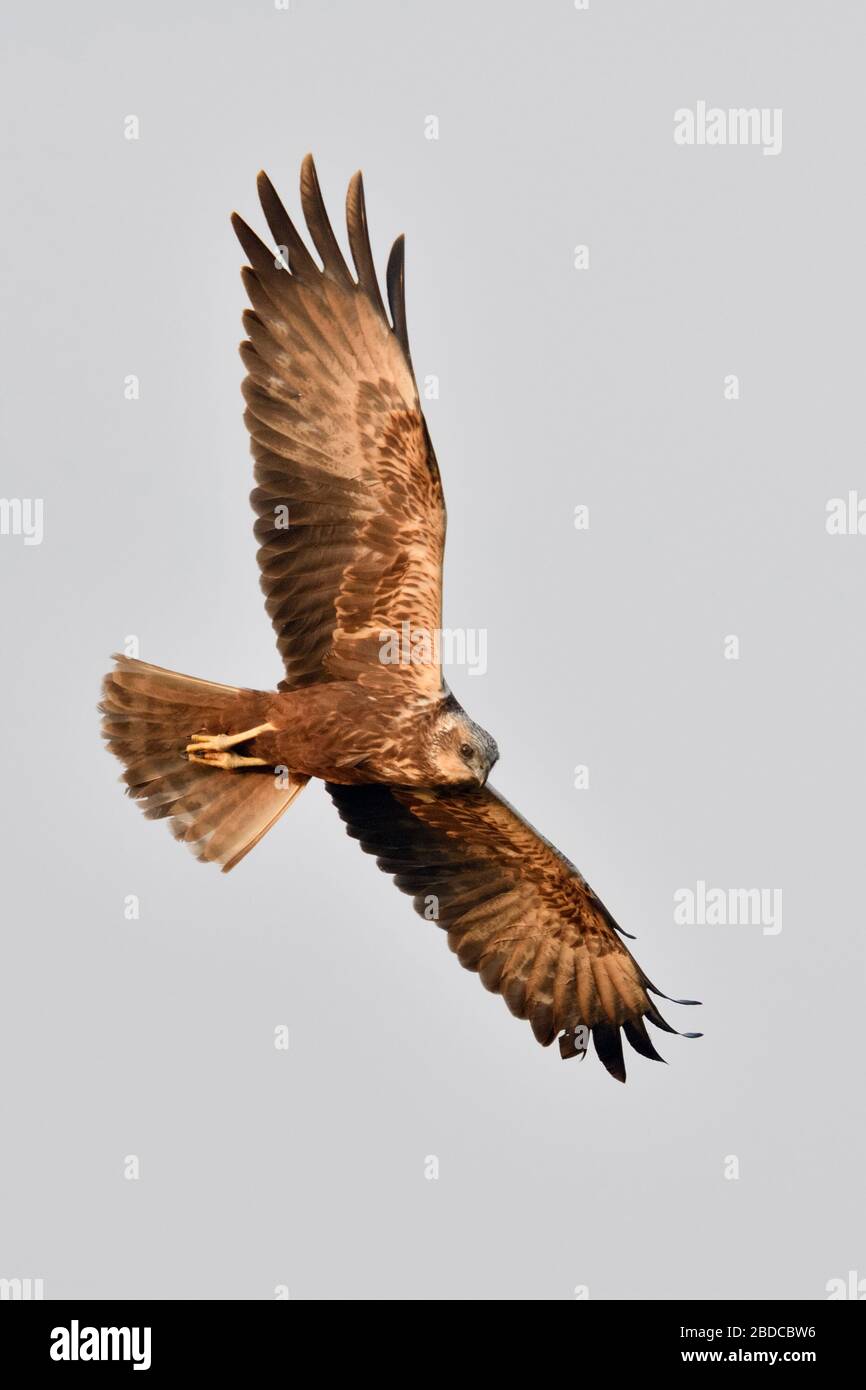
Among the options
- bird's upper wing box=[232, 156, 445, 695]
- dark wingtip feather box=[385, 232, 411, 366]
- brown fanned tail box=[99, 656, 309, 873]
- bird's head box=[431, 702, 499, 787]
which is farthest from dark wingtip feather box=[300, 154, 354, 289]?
bird's head box=[431, 702, 499, 787]

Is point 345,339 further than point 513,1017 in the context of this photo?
No

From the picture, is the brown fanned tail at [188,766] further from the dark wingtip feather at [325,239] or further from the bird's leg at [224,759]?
the dark wingtip feather at [325,239]

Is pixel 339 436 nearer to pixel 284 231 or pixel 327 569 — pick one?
pixel 327 569

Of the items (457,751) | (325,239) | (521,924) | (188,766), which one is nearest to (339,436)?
(325,239)

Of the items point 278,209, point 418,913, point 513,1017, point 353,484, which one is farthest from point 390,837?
point 278,209

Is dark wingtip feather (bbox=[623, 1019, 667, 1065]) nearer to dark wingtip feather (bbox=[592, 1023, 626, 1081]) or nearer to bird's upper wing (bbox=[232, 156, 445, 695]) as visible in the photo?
dark wingtip feather (bbox=[592, 1023, 626, 1081])
